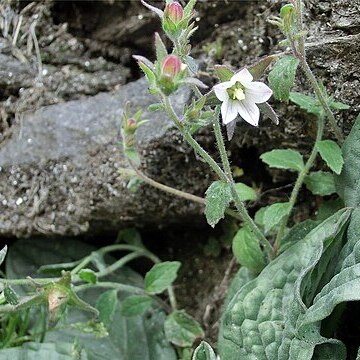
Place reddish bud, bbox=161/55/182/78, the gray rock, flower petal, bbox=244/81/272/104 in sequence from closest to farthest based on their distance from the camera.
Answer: reddish bud, bbox=161/55/182/78 < flower petal, bbox=244/81/272/104 < the gray rock

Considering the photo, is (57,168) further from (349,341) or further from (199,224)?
(349,341)

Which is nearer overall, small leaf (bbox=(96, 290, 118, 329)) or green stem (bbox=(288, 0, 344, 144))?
green stem (bbox=(288, 0, 344, 144))

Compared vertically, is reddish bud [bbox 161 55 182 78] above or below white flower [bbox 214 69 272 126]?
above

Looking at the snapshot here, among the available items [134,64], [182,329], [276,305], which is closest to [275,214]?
[276,305]

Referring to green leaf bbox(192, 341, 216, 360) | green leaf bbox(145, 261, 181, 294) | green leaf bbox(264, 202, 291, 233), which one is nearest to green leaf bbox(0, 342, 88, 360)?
green leaf bbox(145, 261, 181, 294)

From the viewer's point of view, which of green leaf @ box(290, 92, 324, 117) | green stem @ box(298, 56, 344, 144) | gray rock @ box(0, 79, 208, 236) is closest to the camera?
green stem @ box(298, 56, 344, 144)

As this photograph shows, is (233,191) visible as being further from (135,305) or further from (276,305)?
(135,305)

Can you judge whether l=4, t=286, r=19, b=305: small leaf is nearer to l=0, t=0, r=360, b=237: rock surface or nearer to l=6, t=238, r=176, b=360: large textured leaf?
l=6, t=238, r=176, b=360: large textured leaf
